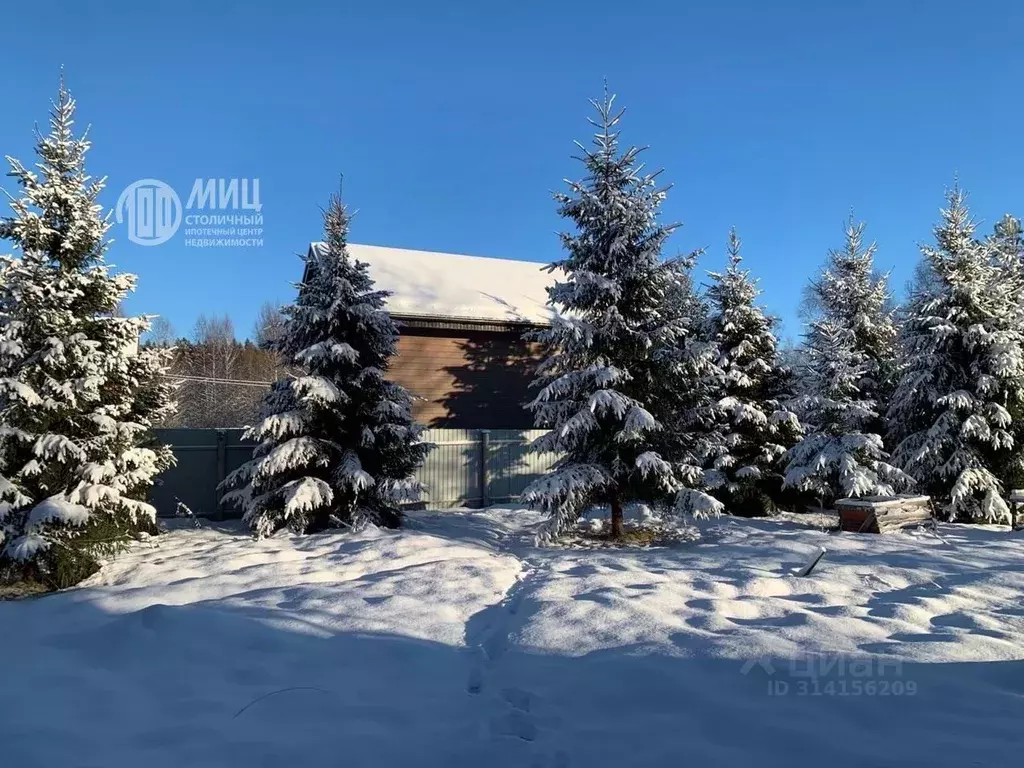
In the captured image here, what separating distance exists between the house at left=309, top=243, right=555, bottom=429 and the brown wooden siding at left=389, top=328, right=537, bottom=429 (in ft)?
0.09

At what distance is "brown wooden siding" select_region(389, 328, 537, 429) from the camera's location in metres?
17.0

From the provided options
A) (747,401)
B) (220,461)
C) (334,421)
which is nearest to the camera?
(334,421)

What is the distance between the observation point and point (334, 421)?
430 inches

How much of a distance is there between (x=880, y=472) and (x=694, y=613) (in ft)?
29.0

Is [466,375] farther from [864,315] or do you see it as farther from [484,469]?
[864,315]

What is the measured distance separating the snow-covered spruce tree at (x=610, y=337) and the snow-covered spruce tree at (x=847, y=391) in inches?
159

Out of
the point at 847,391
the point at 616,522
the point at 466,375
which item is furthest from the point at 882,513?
the point at 466,375

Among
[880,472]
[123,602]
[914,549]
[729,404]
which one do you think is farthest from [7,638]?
[880,472]

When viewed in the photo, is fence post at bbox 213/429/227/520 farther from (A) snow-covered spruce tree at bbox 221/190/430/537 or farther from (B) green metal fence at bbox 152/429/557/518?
(A) snow-covered spruce tree at bbox 221/190/430/537

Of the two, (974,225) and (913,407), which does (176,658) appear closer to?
(913,407)

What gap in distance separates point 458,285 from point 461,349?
8.80ft

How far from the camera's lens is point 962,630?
493 cm

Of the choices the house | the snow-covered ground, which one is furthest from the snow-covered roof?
the snow-covered ground

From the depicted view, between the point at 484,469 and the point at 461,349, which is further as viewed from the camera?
the point at 461,349
